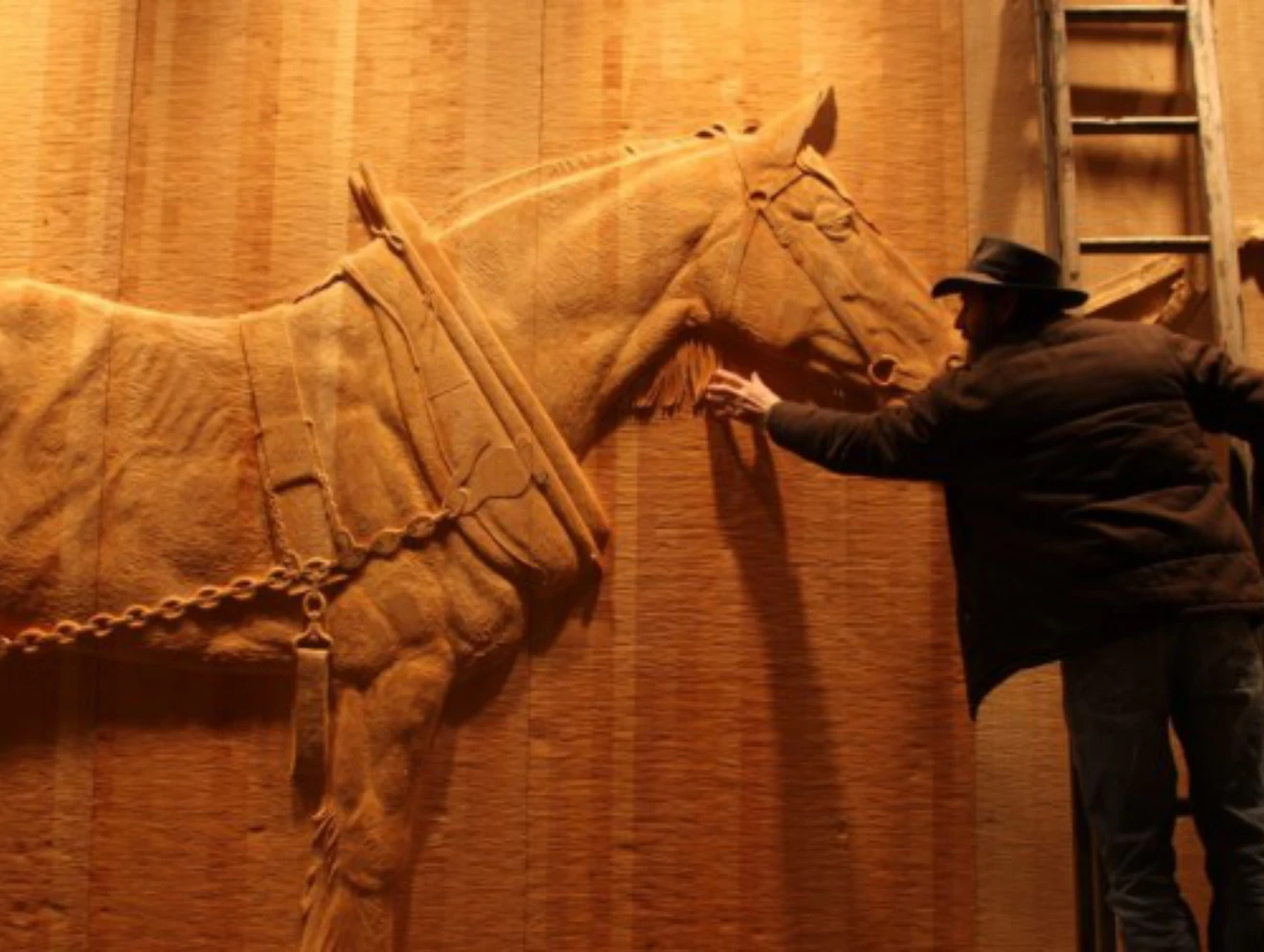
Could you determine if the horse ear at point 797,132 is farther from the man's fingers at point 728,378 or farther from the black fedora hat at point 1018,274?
the black fedora hat at point 1018,274

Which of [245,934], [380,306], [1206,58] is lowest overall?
[245,934]

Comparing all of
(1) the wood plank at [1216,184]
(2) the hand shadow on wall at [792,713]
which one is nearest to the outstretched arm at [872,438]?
(2) the hand shadow on wall at [792,713]

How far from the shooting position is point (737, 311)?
2545 mm

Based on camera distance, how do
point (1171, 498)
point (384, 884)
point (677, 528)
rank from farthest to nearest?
point (677, 528) < point (384, 884) < point (1171, 498)

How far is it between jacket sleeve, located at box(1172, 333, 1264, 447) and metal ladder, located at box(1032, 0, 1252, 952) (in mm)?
297

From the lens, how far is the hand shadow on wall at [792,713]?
2.45 meters

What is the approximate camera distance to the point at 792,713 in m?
2.49

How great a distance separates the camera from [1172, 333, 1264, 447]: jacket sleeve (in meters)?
2.14

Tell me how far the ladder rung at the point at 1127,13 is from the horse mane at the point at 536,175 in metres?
0.75

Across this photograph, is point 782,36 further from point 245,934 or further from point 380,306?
point 245,934

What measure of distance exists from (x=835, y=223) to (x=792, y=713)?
874 millimetres

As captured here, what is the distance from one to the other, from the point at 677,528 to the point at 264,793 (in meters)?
0.84

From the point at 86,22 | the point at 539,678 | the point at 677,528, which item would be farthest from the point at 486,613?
the point at 86,22

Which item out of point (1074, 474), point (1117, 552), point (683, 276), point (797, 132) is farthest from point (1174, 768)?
point (797, 132)
